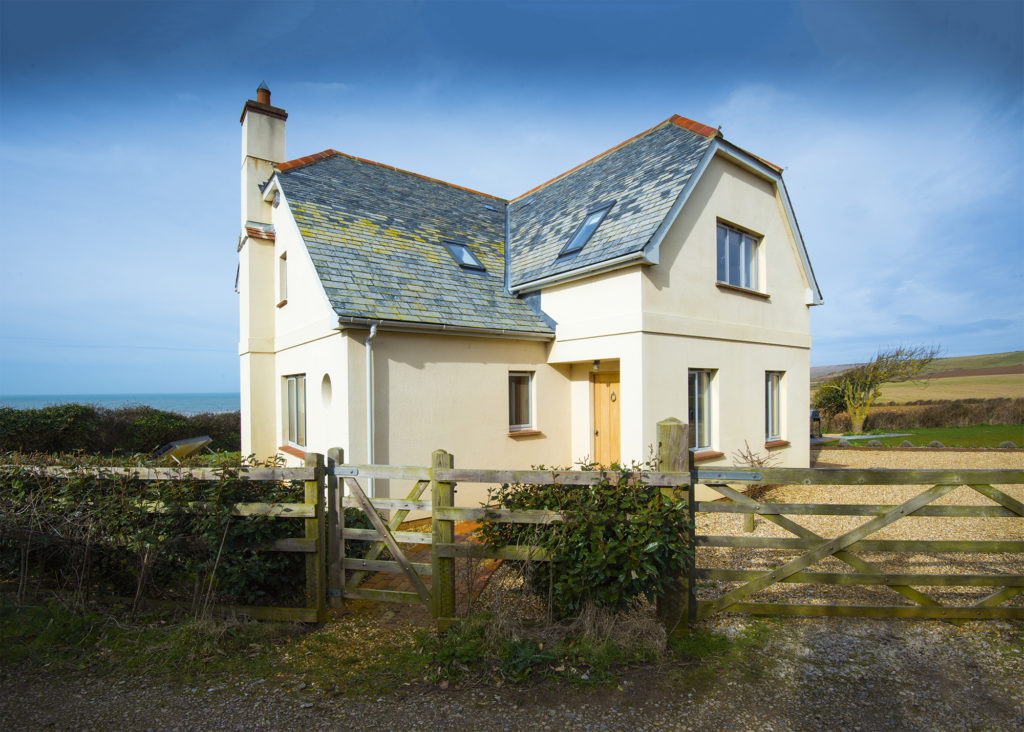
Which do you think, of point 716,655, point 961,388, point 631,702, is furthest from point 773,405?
point 961,388

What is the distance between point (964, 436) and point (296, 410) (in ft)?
88.3

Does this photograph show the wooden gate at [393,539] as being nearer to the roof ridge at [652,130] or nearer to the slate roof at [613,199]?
the slate roof at [613,199]

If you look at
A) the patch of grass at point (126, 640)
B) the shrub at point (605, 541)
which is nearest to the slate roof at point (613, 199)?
the shrub at point (605, 541)

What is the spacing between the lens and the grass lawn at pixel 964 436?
63.9 ft

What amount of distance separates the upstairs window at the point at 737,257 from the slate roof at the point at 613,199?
72.2 inches

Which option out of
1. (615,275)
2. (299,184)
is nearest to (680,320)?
(615,275)

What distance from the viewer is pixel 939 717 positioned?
136 inches

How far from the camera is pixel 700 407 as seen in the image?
10.6 meters

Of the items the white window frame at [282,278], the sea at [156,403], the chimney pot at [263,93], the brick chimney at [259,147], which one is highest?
the chimney pot at [263,93]

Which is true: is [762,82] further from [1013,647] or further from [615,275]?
[1013,647]

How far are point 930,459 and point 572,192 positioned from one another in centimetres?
1305

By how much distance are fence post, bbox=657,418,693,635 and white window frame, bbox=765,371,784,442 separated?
874 cm

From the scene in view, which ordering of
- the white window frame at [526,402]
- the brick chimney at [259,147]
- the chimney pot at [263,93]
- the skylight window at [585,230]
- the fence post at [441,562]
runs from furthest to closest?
the chimney pot at [263,93], the brick chimney at [259,147], the skylight window at [585,230], the white window frame at [526,402], the fence post at [441,562]

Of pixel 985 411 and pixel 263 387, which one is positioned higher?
pixel 263 387
